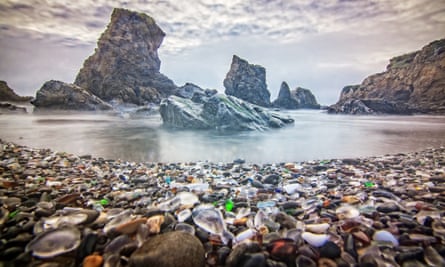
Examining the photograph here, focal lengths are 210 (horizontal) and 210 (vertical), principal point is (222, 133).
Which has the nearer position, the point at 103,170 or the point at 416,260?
the point at 416,260

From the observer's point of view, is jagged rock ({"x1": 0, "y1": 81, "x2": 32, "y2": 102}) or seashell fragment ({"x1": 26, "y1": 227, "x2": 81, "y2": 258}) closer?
seashell fragment ({"x1": 26, "y1": 227, "x2": 81, "y2": 258})

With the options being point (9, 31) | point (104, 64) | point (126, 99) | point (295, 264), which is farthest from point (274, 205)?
point (104, 64)

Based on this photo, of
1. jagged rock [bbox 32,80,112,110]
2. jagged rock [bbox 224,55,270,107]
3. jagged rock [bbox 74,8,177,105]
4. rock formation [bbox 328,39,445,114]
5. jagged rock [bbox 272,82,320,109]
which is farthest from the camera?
jagged rock [bbox 272,82,320,109]

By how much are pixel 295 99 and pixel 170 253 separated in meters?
91.1

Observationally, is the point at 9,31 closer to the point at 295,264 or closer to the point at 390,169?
the point at 295,264

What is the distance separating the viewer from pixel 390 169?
413cm

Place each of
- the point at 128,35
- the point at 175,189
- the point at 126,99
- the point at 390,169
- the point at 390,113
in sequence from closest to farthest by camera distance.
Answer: the point at 175,189, the point at 390,169, the point at 390,113, the point at 126,99, the point at 128,35

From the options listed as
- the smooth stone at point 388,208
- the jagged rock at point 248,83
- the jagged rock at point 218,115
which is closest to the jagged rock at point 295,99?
the jagged rock at point 248,83

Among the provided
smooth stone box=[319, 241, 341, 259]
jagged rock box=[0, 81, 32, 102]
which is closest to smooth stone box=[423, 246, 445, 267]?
smooth stone box=[319, 241, 341, 259]

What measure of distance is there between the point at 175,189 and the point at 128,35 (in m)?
84.2

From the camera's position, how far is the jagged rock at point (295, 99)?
84.4 meters

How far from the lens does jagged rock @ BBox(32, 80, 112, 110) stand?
41.3m

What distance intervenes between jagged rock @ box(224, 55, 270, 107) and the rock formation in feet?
108

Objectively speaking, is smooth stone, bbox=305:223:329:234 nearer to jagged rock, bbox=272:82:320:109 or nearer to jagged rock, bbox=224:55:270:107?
jagged rock, bbox=224:55:270:107
